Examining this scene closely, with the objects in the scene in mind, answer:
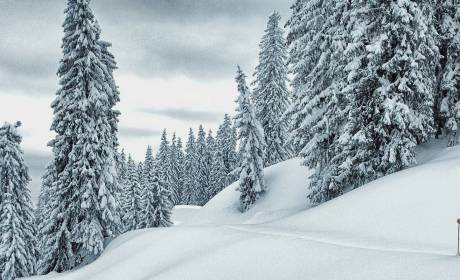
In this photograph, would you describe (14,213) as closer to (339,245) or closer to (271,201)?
(271,201)

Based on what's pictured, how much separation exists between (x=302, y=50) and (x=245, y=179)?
1473cm

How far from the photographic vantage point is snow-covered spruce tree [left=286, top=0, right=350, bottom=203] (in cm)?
1909

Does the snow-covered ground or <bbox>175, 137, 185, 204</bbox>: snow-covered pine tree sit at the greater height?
<bbox>175, 137, 185, 204</bbox>: snow-covered pine tree

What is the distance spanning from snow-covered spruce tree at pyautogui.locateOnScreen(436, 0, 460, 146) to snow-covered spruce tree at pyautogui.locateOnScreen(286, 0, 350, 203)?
445 centimetres

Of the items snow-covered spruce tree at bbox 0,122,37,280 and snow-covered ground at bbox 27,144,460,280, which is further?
snow-covered spruce tree at bbox 0,122,37,280

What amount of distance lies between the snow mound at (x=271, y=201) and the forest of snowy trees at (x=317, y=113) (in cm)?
639

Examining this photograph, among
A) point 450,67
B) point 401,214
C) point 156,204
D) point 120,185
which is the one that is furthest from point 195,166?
point 401,214

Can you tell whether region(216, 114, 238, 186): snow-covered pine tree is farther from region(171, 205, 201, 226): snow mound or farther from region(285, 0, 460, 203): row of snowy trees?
region(285, 0, 460, 203): row of snowy trees

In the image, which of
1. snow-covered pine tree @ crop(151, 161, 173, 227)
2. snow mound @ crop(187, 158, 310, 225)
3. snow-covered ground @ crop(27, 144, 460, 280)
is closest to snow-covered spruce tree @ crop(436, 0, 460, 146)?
snow-covered ground @ crop(27, 144, 460, 280)

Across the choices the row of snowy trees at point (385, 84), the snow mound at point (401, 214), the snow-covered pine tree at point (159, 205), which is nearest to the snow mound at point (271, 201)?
the snow-covered pine tree at point (159, 205)

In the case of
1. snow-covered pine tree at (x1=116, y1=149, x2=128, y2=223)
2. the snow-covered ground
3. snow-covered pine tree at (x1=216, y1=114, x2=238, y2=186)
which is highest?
snow-covered pine tree at (x1=216, y1=114, x2=238, y2=186)

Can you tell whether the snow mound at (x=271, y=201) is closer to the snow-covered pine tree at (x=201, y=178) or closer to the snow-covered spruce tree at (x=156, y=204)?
the snow-covered spruce tree at (x=156, y=204)

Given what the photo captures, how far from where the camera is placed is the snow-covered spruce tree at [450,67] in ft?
57.7

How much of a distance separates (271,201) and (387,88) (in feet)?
59.6
